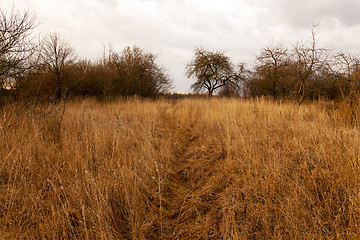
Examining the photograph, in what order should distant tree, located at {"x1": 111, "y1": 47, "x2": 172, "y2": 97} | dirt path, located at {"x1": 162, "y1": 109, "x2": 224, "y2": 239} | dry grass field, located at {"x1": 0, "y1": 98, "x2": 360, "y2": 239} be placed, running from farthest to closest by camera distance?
1. distant tree, located at {"x1": 111, "y1": 47, "x2": 172, "y2": 97}
2. dirt path, located at {"x1": 162, "y1": 109, "x2": 224, "y2": 239}
3. dry grass field, located at {"x1": 0, "y1": 98, "x2": 360, "y2": 239}

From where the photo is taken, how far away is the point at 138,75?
15484 mm

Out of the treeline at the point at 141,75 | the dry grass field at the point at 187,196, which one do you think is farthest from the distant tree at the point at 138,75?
the dry grass field at the point at 187,196

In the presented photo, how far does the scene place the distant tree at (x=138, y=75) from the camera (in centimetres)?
1483

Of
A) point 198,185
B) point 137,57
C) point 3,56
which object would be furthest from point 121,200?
point 137,57

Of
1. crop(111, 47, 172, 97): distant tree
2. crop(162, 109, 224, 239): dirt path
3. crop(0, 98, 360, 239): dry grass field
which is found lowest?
crop(162, 109, 224, 239): dirt path

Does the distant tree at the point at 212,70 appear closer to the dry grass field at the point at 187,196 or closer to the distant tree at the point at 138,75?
the distant tree at the point at 138,75

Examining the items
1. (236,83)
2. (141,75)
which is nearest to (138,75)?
(141,75)

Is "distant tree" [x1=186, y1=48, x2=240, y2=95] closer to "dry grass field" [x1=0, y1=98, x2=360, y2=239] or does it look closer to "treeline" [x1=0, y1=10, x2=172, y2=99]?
"treeline" [x1=0, y1=10, x2=172, y2=99]

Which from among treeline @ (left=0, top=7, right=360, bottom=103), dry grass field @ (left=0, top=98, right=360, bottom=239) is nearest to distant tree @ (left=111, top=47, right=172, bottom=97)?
treeline @ (left=0, top=7, right=360, bottom=103)

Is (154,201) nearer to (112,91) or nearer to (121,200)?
(121,200)

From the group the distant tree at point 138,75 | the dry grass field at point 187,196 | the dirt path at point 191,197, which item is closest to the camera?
the dry grass field at point 187,196

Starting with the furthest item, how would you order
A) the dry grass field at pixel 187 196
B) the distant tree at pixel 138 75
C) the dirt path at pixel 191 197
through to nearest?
the distant tree at pixel 138 75 → the dirt path at pixel 191 197 → the dry grass field at pixel 187 196

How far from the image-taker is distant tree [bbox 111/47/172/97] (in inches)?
584

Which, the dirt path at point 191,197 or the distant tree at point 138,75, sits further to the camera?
the distant tree at point 138,75
